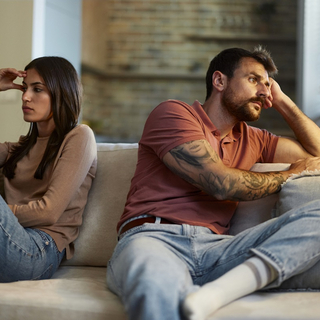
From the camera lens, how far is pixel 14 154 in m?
1.91

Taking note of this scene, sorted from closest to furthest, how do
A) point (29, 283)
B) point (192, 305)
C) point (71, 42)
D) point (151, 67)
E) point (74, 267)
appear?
point (192, 305)
point (29, 283)
point (74, 267)
point (71, 42)
point (151, 67)

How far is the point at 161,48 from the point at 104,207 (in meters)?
4.33

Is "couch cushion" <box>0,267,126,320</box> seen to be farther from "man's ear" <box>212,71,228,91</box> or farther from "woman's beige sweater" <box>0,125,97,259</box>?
"man's ear" <box>212,71,228,91</box>

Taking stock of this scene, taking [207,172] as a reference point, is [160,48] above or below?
above

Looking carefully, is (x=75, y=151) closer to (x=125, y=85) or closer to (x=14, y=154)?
(x=14, y=154)

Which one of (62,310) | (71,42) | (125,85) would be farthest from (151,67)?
(62,310)

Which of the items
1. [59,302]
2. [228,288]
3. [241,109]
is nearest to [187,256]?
[228,288]

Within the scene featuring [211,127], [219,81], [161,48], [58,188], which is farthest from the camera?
[161,48]

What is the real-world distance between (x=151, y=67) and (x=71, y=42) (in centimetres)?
173

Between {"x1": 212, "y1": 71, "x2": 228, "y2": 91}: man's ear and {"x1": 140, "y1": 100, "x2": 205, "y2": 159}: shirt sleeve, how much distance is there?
246 millimetres

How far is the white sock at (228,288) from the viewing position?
1.06 meters

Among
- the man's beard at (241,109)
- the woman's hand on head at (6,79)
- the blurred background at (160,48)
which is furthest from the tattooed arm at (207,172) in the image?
the blurred background at (160,48)

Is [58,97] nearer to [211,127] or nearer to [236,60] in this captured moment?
[211,127]

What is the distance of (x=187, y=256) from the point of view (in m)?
1.40
